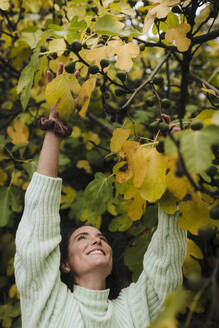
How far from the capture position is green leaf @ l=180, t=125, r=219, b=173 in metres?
0.76

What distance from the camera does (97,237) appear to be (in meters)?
1.79

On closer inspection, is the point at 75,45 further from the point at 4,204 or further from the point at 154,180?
the point at 4,204

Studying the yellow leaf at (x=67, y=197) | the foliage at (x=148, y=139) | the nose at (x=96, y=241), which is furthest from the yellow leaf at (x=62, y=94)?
the yellow leaf at (x=67, y=197)

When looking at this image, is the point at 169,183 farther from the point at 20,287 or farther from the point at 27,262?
the point at 20,287

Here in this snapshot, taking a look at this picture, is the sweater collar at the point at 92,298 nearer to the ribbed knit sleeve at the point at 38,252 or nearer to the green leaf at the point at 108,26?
the ribbed knit sleeve at the point at 38,252

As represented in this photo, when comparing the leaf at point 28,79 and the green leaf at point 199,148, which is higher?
the green leaf at point 199,148

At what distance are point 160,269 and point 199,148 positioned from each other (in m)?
0.86

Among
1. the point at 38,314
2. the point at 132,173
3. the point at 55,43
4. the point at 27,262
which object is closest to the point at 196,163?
the point at 132,173

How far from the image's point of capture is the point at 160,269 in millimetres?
1473

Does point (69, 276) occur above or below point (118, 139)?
below

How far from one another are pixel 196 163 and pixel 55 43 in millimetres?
866

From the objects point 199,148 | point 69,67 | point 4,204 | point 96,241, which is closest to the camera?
point 199,148

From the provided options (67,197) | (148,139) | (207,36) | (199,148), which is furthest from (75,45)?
(67,197)

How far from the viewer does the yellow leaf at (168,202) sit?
4.05ft
